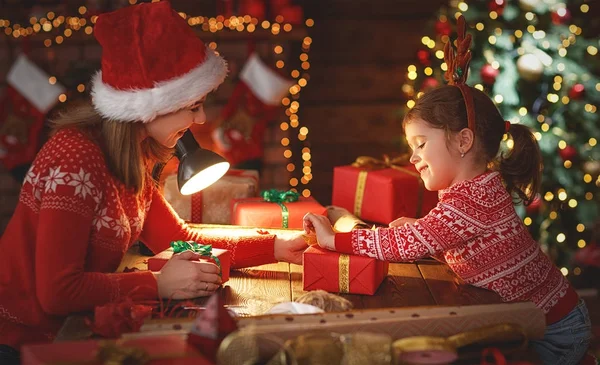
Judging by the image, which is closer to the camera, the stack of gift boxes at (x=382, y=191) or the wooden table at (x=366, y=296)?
the wooden table at (x=366, y=296)

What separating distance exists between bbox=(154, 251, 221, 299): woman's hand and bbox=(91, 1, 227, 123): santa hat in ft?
1.33

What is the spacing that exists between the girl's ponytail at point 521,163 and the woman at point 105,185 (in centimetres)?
88

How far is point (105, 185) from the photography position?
1.86m

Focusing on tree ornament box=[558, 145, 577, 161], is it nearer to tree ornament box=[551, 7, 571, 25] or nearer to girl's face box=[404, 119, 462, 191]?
tree ornament box=[551, 7, 571, 25]

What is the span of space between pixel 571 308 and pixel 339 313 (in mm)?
842

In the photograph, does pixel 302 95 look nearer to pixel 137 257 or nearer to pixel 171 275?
pixel 137 257

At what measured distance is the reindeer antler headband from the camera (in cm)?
199

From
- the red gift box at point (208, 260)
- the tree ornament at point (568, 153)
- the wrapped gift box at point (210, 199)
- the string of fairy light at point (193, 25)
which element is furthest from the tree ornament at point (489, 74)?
the red gift box at point (208, 260)

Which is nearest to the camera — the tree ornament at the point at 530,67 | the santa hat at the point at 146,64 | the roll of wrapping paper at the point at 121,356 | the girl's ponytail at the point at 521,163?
→ the roll of wrapping paper at the point at 121,356

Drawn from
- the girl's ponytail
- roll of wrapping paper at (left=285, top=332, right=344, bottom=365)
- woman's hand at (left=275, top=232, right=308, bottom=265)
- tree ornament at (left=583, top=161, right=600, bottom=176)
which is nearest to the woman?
woman's hand at (left=275, top=232, right=308, bottom=265)

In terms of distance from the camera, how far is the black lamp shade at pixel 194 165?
1.97 metres

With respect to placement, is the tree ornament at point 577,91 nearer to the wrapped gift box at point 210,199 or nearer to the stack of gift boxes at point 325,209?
the stack of gift boxes at point 325,209

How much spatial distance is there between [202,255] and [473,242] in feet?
2.34

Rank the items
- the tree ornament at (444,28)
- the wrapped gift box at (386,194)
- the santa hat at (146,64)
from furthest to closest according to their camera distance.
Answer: the tree ornament at (444,28), the wrapped gift box at (386,194), the santa hat at (146,64)
